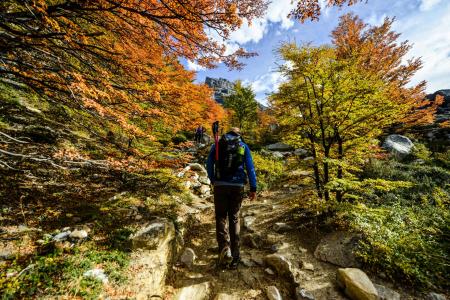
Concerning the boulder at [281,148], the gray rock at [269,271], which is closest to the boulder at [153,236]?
the gray rock at [269,271]

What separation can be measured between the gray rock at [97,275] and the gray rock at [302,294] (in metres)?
2.61

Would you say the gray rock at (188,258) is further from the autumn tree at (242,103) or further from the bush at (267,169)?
the autumn tree at (242,103)

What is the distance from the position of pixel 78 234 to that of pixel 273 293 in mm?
3156

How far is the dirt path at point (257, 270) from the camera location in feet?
9.19

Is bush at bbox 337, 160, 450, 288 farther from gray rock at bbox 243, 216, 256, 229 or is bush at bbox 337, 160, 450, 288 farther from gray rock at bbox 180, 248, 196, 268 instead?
gray rock at bbox 180, 248, 196, 268

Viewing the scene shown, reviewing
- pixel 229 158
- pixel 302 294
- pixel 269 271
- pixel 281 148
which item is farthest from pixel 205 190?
pixel 281 148

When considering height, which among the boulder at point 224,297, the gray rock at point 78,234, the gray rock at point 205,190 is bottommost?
the boulder at point 224,297

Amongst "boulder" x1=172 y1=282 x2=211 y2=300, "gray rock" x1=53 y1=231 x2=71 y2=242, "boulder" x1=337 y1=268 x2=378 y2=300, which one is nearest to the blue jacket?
"boulder" x1=172 y1=282 x2=211 y2=300

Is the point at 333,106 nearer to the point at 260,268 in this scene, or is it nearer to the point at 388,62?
the point at 260,268

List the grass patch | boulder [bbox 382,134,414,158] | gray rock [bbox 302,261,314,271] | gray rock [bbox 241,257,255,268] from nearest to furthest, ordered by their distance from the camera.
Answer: the grass patch < gray rock [bbox 302,261,314,271] < gray rock [bbox 241,257,255,268] < boulder [bbox 382,134,414,158]

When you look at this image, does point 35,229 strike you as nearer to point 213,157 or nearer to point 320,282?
point 213,157

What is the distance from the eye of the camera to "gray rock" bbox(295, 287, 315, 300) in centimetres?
258

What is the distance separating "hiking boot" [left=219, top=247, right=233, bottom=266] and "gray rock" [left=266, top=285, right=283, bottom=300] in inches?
30.5

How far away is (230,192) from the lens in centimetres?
337
